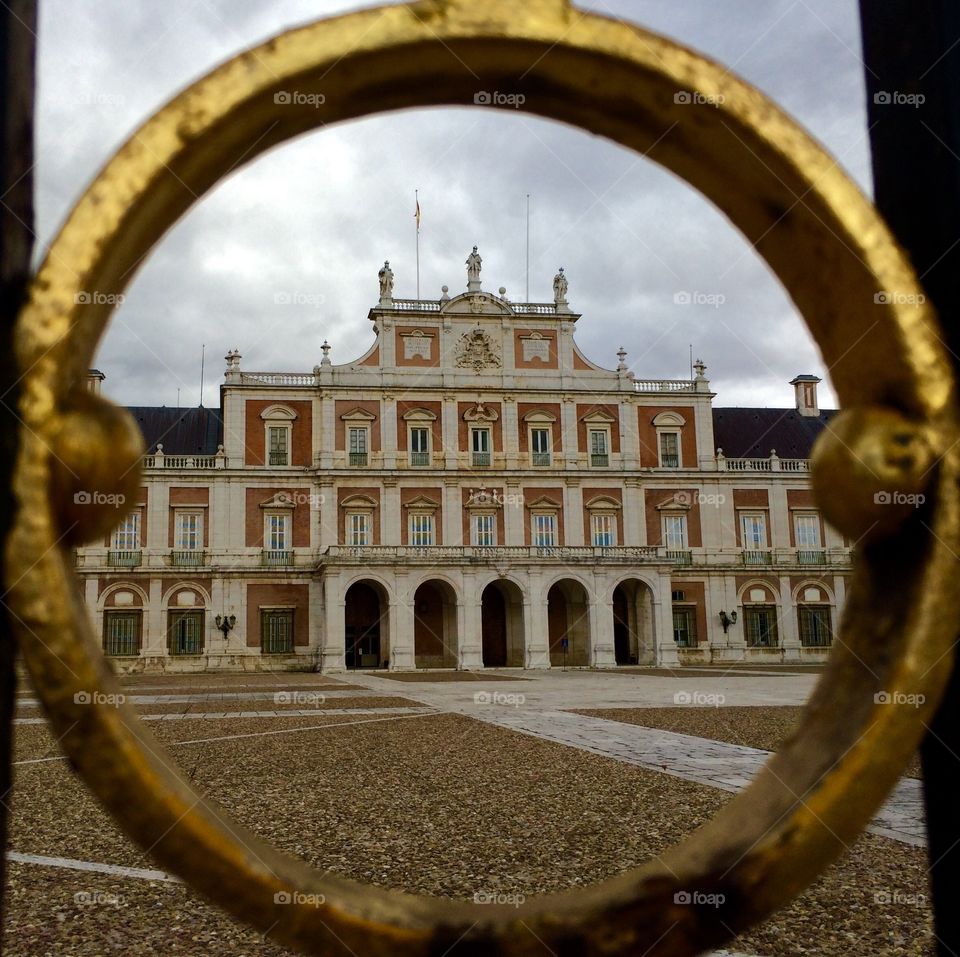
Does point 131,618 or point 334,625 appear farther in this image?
point 131,618

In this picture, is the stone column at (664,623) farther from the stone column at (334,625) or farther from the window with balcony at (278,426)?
the window with balcony at (278,426)

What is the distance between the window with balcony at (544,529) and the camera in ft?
105

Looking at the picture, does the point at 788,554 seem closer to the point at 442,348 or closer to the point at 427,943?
the point at 442,348

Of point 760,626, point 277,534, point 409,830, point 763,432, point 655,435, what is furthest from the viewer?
point 763,432

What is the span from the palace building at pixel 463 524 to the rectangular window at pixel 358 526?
0.36 ft

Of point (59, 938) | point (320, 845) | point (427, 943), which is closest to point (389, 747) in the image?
point (320, 845)

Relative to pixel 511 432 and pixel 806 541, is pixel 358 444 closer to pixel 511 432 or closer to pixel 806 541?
pixel 511 432

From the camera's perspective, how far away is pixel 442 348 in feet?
107

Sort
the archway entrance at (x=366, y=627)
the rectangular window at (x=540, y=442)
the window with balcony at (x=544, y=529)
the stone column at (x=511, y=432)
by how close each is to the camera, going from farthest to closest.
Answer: the rectangular window at (x=540, y=442)
the stone column at (x=511, y=432)
the window with balcony at (x=544, y=529)
the archway entrance at (x=366, y=627)

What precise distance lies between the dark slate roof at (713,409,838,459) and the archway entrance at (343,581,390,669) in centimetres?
1528

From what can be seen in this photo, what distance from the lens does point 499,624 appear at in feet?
106

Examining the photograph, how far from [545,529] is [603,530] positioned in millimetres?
2203

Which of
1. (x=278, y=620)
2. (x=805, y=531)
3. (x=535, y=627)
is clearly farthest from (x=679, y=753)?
(x=805, y=531)

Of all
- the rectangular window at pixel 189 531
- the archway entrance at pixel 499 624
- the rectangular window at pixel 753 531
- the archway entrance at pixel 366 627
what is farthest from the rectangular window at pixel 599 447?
the rectangular window at pixel 189 531
